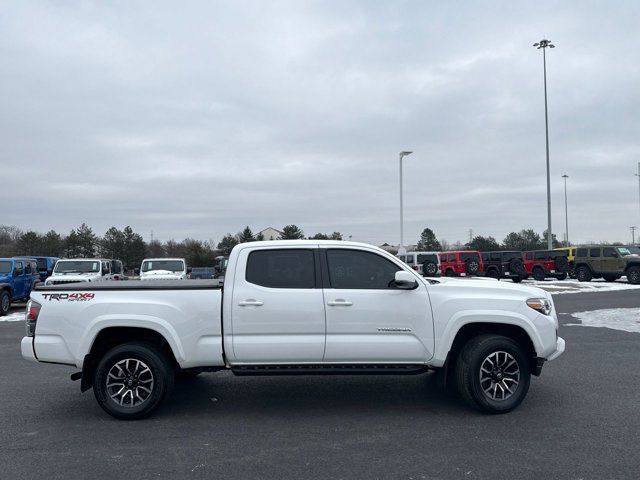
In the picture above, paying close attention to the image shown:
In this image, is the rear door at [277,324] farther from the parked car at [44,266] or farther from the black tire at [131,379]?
the parked car at [44,266]

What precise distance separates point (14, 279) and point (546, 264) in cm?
2656

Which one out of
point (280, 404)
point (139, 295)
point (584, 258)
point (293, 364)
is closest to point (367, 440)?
point (293, 364)

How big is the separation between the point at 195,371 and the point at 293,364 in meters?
1.33

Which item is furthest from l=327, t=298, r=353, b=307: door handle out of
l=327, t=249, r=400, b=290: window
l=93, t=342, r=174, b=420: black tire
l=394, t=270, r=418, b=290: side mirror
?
l=93, t=342, r=174, b=420: black tire

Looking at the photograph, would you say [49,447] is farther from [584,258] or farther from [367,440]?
[584,258]

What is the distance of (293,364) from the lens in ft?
20.4

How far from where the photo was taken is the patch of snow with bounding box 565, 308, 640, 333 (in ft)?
43.7

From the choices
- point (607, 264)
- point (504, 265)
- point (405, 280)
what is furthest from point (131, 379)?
point (504, 265)

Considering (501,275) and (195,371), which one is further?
(501,275)

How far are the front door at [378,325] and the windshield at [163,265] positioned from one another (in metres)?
17.5

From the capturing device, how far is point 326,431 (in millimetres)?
5812

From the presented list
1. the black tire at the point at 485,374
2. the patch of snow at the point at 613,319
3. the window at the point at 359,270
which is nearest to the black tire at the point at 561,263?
the patch of snow at the point at 613,319

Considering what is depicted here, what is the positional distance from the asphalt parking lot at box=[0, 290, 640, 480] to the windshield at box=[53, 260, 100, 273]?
13685 mm

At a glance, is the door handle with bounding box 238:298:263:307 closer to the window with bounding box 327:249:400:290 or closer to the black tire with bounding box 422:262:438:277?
the window with bounding box 327:249:400:290
